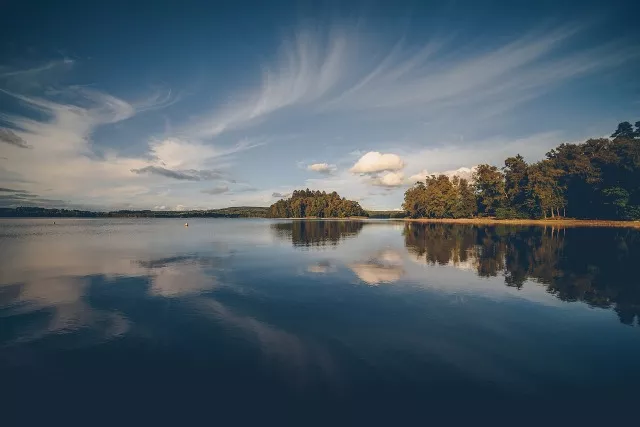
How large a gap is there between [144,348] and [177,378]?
3610 mm

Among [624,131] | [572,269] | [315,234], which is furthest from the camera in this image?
[624,131]

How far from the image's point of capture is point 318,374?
449 inches

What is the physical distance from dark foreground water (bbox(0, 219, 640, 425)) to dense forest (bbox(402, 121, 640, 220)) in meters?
97.1

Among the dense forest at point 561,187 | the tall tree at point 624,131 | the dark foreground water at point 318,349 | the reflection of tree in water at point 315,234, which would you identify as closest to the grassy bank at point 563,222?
the dense forest at point 561,187

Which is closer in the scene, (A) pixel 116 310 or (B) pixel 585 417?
(B) pixel 585 417

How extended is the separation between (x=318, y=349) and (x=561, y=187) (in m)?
138

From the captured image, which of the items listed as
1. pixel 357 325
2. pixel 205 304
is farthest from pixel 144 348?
pixel 357 325

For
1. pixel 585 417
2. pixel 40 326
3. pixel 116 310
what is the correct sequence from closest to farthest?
pixel 585 417 < pixel 40 326 < pixel 116 310

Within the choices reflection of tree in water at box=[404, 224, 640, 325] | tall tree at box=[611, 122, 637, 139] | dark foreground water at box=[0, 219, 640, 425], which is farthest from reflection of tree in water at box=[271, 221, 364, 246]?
tall tree at box=[611, 122, 637, 139]

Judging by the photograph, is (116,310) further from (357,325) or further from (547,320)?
(547,320)

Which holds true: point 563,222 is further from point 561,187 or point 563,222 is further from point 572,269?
point 572,269

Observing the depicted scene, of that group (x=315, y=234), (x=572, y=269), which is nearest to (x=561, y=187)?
(x=315, y=234)

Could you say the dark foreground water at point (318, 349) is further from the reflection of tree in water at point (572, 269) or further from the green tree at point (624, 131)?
the green tree at point (624, 131)

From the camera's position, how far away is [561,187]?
11650 cm
